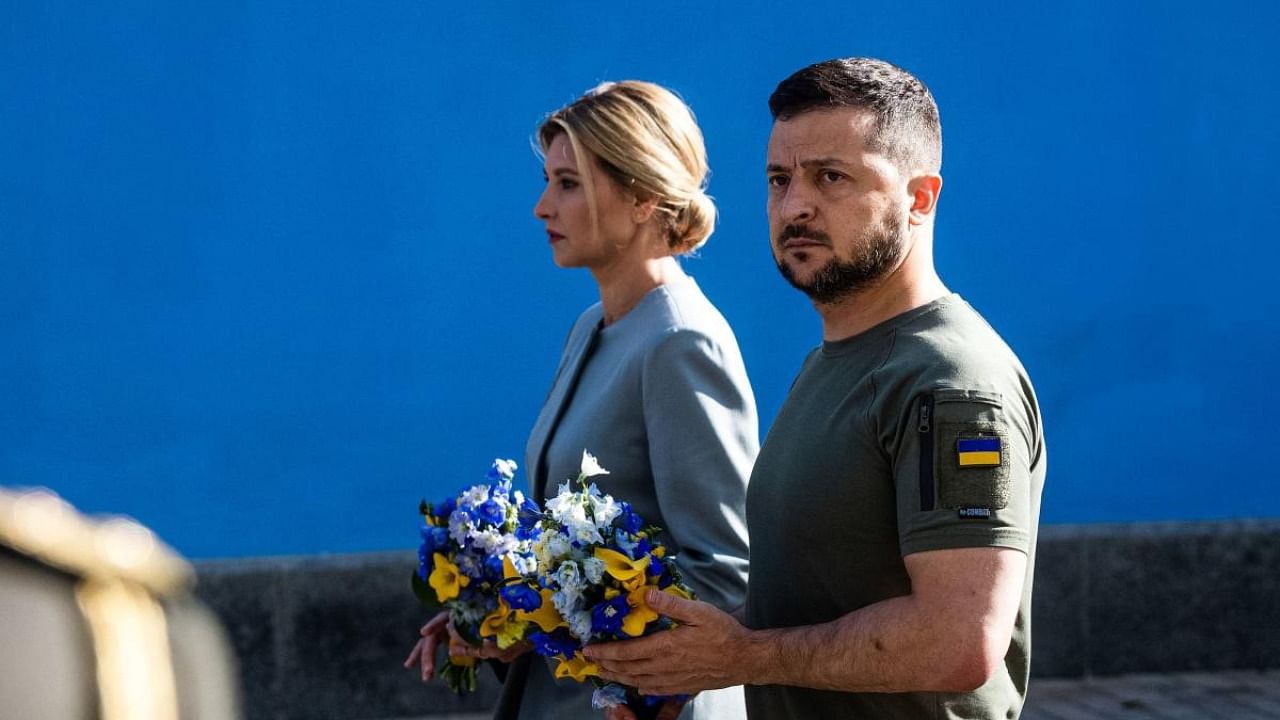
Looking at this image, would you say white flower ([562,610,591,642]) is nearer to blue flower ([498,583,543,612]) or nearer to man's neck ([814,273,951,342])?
blue flower ([498,583,543,612])

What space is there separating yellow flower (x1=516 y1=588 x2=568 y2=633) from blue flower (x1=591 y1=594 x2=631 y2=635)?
0.34ft

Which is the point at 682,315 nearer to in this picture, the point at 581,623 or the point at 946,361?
the point at 581,623

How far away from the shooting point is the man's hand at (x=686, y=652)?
214 centimetres

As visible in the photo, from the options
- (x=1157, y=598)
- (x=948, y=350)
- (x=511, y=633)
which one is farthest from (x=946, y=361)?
(x=1157, y=598)

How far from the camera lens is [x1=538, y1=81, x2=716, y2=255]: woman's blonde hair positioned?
121 inches

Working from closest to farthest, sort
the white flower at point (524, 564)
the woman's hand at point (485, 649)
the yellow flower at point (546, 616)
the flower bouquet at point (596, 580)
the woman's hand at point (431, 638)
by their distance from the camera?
1. the flower bouquet at point (596, 580)
2. the yellow flower at point (546, 616)
3. the white flower at point (524, 564)
4. the woman's hand at point (485, 649)
5. the woman's hand at point (431, 638)

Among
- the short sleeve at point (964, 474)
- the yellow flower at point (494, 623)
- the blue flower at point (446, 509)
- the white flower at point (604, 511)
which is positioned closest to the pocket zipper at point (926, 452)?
the short sleeve at point (964, 474)

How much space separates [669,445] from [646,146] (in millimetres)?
683

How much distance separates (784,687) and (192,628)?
4.24ft

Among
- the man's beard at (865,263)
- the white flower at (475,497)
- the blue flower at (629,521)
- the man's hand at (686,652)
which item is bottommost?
the man's hand at (686,652)

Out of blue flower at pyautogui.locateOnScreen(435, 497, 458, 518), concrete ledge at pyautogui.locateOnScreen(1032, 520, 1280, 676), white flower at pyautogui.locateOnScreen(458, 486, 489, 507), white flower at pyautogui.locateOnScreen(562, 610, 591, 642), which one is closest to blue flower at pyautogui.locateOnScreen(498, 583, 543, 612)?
white flower at pyautogui.locateOnScreen(562, 610, 591, 642)

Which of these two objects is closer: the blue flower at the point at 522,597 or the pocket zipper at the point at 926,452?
the pocket zipper at the point at 926,452

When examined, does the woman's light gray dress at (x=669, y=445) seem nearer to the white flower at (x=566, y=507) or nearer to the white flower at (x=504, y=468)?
the white flower at (x=504, y=468)

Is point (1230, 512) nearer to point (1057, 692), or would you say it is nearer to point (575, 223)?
point (1057, 692)
